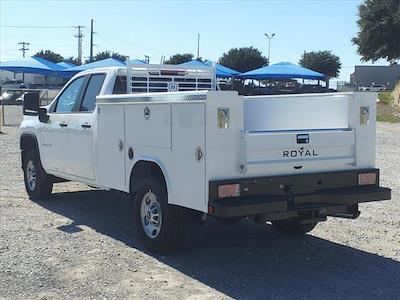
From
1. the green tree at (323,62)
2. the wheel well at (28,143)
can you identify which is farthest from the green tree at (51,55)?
the wheel well at (28,143)

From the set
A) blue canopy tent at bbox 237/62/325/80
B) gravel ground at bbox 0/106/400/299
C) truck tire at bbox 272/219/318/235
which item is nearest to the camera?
gravel ground at bbox 0/106/400/299

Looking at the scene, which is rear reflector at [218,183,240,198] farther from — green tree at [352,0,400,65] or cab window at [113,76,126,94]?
green tree at [352,0,400,65]

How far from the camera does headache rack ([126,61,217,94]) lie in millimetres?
8094

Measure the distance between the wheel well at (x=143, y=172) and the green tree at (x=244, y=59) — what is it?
80676 millimetres

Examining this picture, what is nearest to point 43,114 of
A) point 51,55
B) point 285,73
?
point 285,73

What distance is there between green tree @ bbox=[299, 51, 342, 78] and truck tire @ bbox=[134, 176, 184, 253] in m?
94.4

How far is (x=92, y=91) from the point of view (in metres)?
8.22

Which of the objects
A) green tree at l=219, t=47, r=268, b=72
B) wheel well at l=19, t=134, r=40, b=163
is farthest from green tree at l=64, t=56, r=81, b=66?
wheel well at l=19, t=134, r=40, b=163

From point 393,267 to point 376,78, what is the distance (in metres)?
111

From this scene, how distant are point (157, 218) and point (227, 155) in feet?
4.40

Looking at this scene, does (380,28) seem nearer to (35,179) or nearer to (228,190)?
(35,179)

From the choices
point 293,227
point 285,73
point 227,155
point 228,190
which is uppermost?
point 285,73

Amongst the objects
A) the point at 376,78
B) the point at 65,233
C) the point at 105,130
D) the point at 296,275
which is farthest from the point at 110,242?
the point at 376,78

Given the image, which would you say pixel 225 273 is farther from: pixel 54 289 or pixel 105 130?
pixel 105 130
